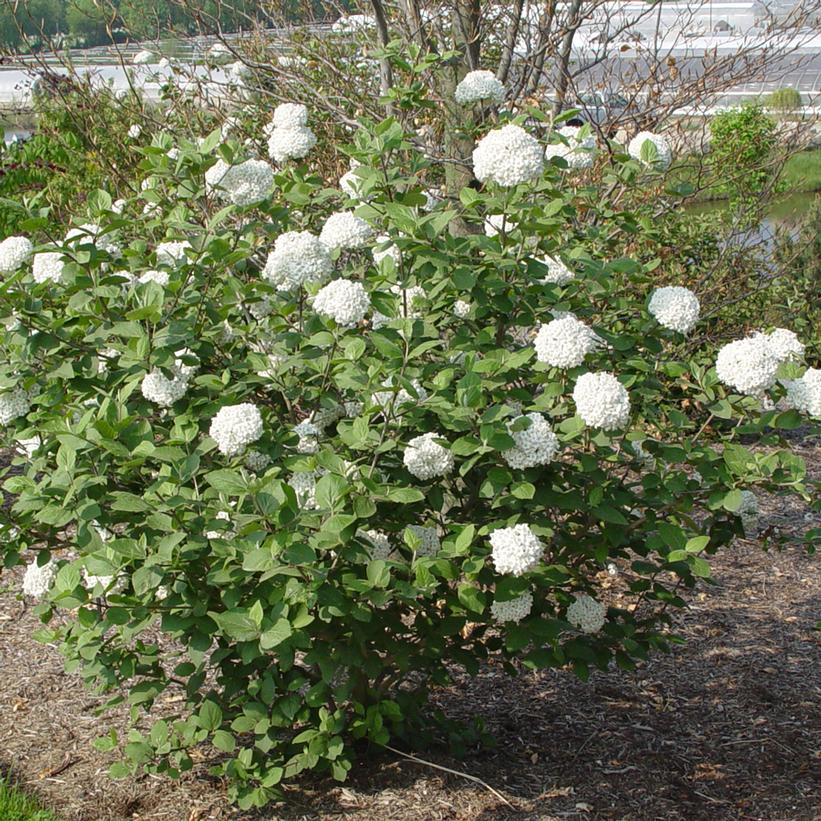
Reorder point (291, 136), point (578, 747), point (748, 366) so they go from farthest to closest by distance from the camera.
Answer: point (578, 747)
point (291, 136)
point (748, 366)

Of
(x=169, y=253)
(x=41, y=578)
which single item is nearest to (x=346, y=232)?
(x=169, y=253)

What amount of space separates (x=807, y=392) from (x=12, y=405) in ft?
6.22

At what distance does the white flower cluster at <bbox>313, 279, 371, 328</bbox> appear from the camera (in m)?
2.36

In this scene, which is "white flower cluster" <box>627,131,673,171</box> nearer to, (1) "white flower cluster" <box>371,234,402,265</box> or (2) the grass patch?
(1) "white flower cluster" <box>371,234,402,265</box>

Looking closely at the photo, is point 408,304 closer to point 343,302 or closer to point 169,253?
point 343,302

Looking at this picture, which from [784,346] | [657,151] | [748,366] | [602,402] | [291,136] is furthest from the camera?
[291,136]

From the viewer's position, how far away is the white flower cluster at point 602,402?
2170 mm

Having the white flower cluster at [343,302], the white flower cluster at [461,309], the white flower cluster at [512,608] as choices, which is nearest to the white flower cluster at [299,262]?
the white flower cluster at [343,302]

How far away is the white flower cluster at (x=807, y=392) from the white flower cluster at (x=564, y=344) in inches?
17.7

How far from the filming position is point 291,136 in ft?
9.64

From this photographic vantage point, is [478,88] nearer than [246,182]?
No

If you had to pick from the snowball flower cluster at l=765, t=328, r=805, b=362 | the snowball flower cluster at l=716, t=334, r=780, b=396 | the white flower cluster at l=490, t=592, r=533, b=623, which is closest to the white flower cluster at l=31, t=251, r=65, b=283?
the white flower cluster at l=490, t=592, r=533, b=623

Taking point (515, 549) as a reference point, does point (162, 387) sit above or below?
above

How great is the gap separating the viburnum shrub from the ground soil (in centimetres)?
21
